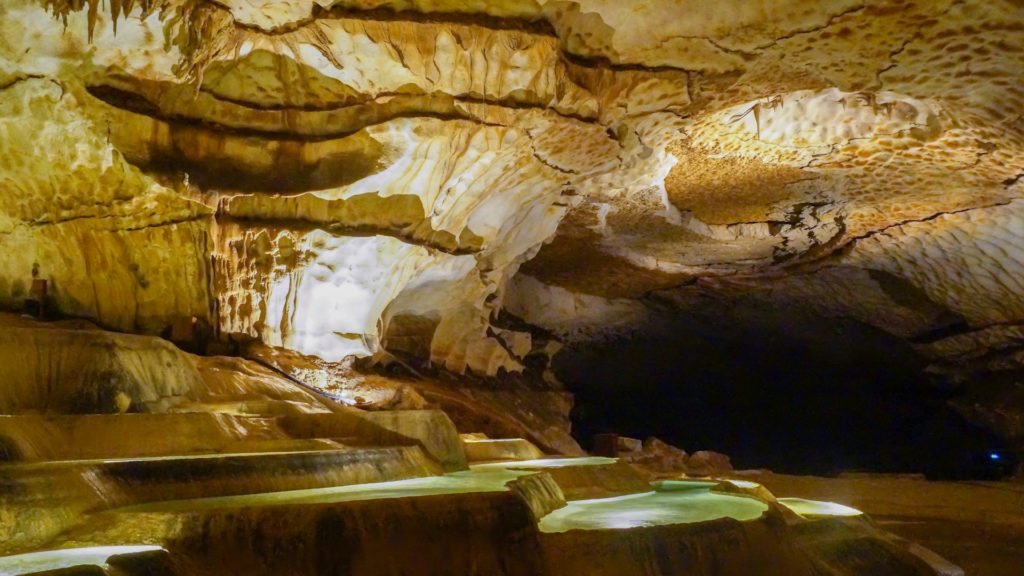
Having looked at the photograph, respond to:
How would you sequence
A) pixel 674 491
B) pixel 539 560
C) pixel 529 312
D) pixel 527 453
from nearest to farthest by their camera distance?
1. pixel 539 560
2. pixel 674 491
3. pixel 527 453
4. pixel 529 312

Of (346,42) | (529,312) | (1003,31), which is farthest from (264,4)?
(529,312)

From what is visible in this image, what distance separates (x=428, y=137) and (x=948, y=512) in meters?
6.55

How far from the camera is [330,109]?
757 cm

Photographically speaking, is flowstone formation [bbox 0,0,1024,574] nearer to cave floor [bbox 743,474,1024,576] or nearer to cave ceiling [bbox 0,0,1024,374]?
cave ceiling [bbox 0,0,1024,374]

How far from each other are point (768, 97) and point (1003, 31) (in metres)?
2.00

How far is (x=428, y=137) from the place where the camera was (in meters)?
7.20

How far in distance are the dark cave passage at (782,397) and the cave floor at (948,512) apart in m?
5.76

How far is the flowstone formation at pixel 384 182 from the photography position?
16.1ft

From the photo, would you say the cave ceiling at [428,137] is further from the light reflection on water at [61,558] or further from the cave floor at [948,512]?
the light reflection on water at [61,558]

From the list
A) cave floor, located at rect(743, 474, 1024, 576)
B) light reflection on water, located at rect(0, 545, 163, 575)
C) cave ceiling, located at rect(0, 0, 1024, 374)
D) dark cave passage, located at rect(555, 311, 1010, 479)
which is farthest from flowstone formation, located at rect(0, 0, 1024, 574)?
dark cave passage, located at rect(555, 311, 1010, 479)

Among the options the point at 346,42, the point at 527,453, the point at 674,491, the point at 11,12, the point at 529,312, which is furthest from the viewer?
the point at 529,312

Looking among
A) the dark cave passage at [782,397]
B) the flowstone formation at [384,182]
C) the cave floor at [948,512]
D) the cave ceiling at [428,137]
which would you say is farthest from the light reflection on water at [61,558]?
the dark cave passage at [782,397]

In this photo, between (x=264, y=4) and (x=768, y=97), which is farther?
(x=768, y=97)

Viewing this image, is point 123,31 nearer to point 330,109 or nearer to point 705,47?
point 330,109
